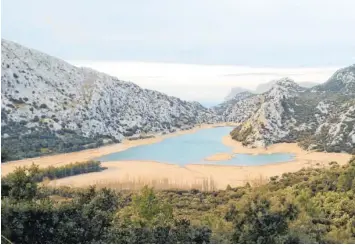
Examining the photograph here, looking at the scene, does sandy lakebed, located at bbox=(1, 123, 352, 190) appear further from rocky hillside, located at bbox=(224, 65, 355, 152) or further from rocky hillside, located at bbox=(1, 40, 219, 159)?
rocky hillside, located at bbox=(1, 40, 219, 159)

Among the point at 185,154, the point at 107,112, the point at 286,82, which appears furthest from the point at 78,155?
the point at 286,82

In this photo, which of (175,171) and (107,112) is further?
(107,112)

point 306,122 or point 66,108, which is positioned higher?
point 66,108

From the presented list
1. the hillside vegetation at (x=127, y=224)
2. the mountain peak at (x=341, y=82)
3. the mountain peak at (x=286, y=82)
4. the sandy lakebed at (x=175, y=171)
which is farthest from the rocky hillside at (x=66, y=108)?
the hillside vegetation at (x=127, y=224)

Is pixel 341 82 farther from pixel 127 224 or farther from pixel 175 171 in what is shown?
pixel 127 224

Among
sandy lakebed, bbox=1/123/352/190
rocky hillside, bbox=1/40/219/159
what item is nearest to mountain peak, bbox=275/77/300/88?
rocky hillside, bbox=1/40/219/159

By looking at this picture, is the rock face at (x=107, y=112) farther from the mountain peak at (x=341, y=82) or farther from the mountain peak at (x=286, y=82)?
the mountain peak at (x=286, y=82)

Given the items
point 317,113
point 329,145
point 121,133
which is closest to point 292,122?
point 317,113
